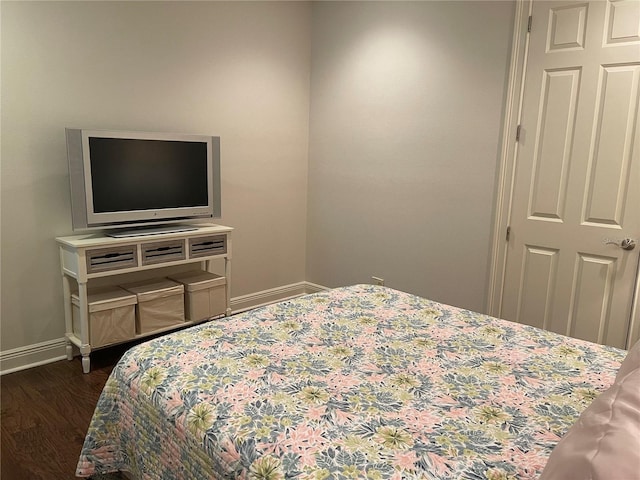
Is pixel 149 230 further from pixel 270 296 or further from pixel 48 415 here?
pixel 270 296

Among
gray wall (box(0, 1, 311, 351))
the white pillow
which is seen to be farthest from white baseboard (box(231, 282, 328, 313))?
the white pillow

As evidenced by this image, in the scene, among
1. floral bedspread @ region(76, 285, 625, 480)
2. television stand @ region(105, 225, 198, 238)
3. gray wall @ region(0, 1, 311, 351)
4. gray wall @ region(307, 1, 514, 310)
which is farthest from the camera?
gray wall @ region(307, 1, 514, 310)

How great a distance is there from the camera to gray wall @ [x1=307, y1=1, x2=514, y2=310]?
129 inches

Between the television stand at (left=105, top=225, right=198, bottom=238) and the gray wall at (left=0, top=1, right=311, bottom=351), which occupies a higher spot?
the gray wall at (left=0, top=1, right=311, bottom=351)

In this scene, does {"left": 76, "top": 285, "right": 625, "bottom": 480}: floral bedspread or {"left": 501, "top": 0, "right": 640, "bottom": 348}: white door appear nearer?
{"left": 76, "top": 285, "right": 625, "bottom": 480}: floral bedspread

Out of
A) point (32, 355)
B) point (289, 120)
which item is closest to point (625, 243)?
point (289, 120)

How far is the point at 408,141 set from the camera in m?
3.69

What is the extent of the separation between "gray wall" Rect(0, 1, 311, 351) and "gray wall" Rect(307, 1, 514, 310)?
306 millimetres

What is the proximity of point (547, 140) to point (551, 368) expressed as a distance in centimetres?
180

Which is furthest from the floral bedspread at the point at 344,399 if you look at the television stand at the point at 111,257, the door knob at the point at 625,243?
the television stand at the point at 111,257

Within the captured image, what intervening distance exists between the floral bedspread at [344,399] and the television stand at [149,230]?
1.37 metres

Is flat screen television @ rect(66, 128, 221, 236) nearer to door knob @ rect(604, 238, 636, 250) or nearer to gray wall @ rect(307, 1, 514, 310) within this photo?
gray wall @ rect(307, 1, 514, 310)

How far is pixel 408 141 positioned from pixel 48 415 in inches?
117

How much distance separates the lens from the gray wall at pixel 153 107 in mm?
2820
